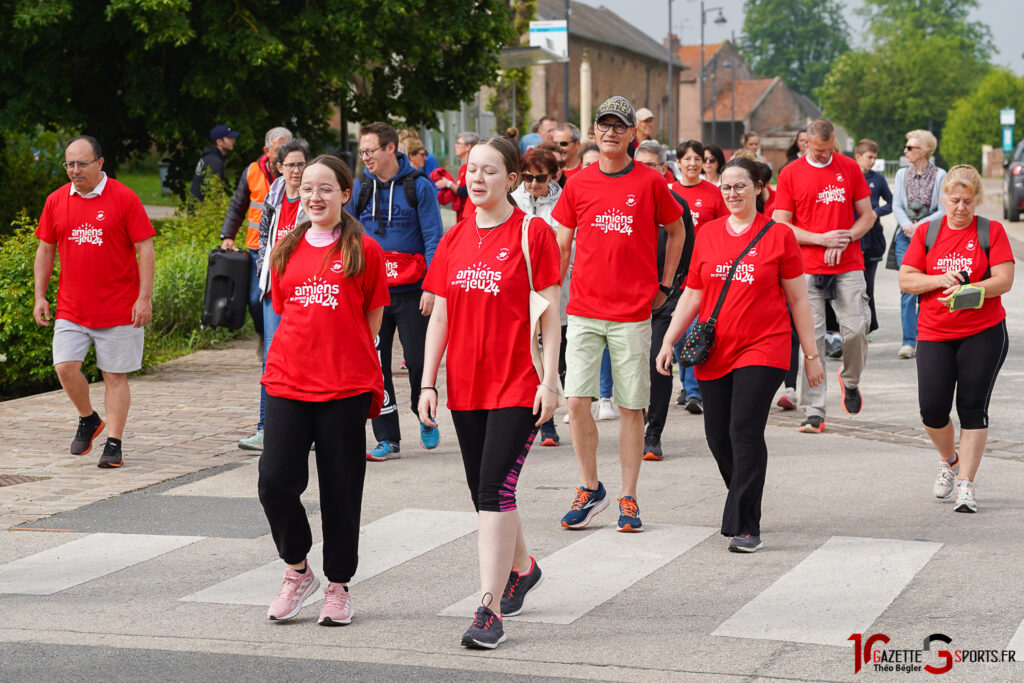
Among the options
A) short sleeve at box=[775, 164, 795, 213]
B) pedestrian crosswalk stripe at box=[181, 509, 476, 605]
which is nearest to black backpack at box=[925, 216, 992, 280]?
short sleeve at box=[775, 164, 795, 213]

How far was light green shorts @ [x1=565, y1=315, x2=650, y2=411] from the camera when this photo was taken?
23.2 ft

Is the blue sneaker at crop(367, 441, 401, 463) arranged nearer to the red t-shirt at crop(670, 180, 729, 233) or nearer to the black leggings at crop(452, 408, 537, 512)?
the red t-shirt at crop(670, 180, 729, 233)

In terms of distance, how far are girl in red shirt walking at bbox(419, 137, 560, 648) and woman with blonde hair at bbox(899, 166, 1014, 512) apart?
2812mm

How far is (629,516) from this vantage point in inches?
275

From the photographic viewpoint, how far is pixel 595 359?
23.6 ft

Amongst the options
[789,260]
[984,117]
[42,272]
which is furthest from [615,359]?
[984,117]

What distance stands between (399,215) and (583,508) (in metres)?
2.63

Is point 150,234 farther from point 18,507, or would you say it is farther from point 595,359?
point 595,359

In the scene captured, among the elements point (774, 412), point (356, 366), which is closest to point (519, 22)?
point (774, 412)

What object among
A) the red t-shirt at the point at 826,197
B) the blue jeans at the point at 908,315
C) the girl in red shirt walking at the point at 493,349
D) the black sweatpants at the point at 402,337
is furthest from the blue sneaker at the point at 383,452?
the blue jeans at the point at 908,315

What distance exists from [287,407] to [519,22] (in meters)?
29.5

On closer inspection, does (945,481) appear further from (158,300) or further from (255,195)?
(158,300)

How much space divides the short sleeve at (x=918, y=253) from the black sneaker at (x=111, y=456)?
184 inches

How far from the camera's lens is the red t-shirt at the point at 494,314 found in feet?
17.3
